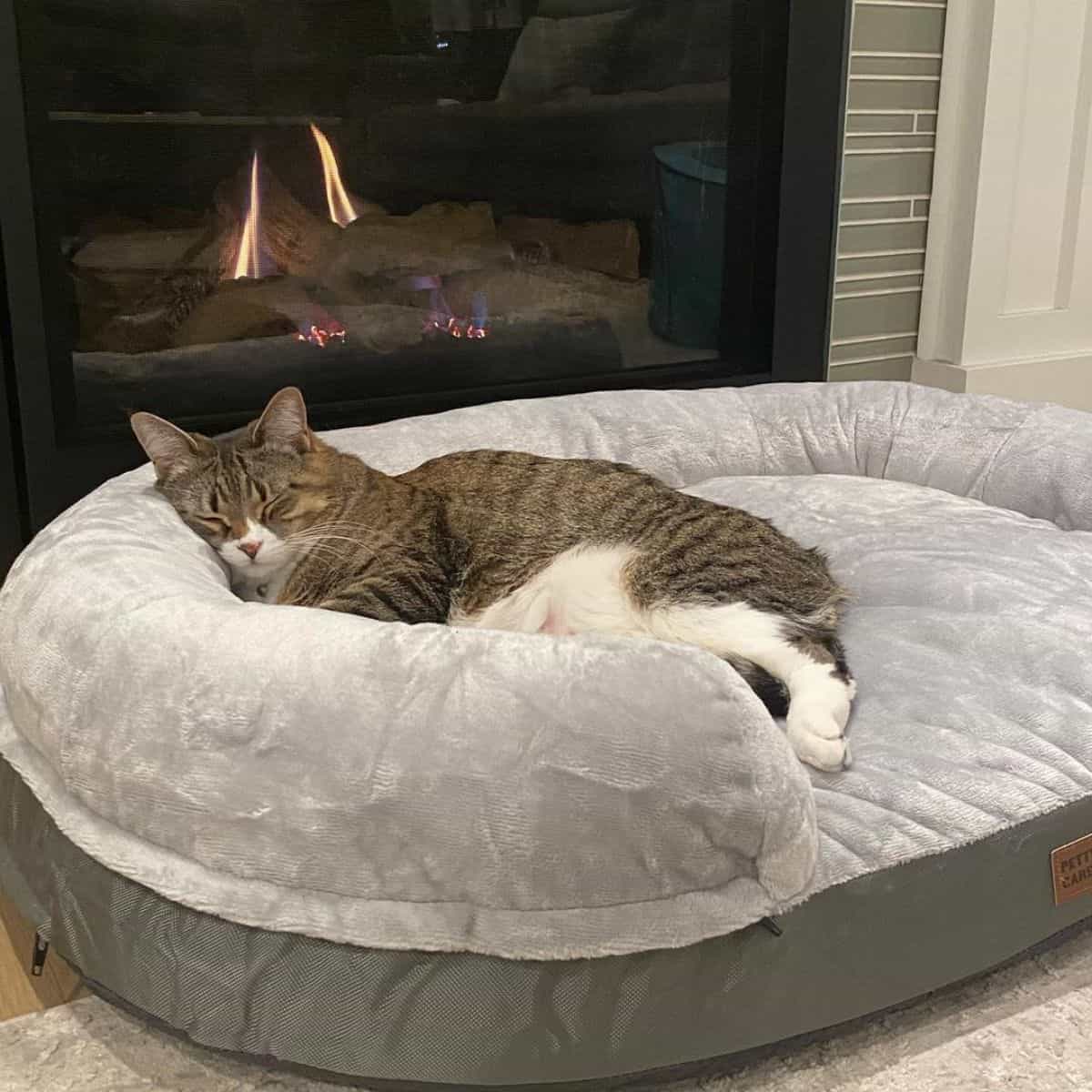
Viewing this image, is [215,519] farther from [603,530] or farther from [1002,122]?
[1002,122]

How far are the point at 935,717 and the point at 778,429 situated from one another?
1.01 meters

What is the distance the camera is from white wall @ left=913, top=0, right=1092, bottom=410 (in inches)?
114

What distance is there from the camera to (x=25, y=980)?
55.8 inches

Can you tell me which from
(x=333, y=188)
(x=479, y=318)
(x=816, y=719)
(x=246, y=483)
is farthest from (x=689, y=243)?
(x=816, y=719)

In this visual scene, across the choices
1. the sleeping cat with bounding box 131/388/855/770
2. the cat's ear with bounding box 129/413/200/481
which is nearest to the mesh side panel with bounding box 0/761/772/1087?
the sleeping cat with bounding box 131/388/855/770

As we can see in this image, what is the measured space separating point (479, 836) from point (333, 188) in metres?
1.59

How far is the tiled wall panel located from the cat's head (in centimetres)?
170

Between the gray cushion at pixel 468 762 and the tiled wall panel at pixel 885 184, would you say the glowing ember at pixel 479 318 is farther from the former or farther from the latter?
the gray cushion at pixel 468 762

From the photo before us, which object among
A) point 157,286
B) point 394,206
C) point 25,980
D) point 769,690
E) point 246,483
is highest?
point 394,206

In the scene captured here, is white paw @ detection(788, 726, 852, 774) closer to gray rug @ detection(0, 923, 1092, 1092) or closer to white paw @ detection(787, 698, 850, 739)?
white paw @ detection(787, 698, 850, 739)

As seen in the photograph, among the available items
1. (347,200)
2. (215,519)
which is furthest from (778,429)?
(215,519)

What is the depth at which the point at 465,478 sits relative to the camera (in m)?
1.83

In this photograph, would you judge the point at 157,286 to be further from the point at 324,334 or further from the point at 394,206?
the point at 394,206

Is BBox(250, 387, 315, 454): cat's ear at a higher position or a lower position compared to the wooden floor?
higher
